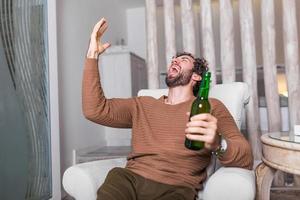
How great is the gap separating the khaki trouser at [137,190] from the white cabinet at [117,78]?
2162 millimetres

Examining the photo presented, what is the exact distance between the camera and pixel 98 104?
1.57 m

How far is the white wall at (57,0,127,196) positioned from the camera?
272 cm

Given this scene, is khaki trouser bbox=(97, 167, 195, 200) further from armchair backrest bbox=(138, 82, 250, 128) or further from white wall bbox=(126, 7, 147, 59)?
white wall bbox=(126, 7, 147, 59)

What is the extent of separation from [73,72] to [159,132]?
1580mm

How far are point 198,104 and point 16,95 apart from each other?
1.27m

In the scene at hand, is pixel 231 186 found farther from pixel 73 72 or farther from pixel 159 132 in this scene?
pixel 73 72

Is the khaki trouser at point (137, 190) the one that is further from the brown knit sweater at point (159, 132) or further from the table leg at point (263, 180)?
the table leg at point (263, 180)

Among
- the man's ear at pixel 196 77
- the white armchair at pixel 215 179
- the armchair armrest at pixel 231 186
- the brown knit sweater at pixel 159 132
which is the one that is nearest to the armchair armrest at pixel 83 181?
the white armchair at pixel 215 179

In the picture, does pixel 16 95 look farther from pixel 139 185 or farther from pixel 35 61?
pixel 139 185

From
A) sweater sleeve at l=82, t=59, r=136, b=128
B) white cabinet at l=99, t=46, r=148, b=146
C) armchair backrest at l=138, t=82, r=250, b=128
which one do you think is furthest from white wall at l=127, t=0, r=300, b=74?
sweater sleeve at l=82, t=59, r=136, b=128

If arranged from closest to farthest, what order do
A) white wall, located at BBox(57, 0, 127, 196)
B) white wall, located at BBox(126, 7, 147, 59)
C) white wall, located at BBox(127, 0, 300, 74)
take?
white wall, located at BBox(57, 0, 127, 196)
white wall, located at BBox(127, 0, 300, 74)
white wall, located at BBox(126, 7, 147, 59)

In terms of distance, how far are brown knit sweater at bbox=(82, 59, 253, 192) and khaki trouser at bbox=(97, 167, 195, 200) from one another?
0.04 m

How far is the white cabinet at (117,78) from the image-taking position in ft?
12.0

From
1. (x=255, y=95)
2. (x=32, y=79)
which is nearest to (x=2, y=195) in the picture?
(x=32, y=79)
